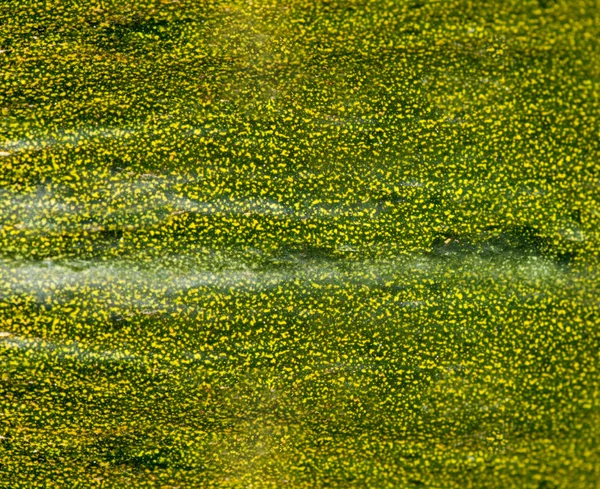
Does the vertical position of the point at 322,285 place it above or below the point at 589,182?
below

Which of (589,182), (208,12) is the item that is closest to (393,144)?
(589,182)

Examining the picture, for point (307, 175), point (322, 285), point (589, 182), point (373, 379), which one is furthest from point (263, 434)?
point (589, 182)

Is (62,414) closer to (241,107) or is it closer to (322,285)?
(322,285)

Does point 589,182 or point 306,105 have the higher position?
point 306,105

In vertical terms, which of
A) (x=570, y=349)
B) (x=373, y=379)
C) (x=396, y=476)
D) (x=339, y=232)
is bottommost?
(x=396, y=476)

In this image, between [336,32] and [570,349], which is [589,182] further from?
[336,32]

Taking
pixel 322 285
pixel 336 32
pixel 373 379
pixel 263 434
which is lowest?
pixel 263 434
